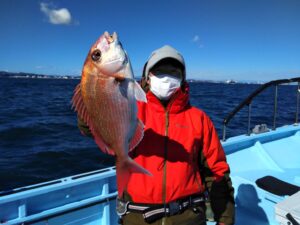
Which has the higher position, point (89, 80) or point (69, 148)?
point (89, 80)

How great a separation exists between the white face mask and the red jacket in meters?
0.04

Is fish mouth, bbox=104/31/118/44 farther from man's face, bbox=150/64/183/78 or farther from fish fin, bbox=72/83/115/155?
man's face, bbox=150/64/183/78

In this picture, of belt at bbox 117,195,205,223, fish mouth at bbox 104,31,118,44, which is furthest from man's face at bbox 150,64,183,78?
belt at bbox 117,195,205,223

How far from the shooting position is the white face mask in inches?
93.0

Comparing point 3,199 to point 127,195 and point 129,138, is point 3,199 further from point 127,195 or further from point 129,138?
point 129,138

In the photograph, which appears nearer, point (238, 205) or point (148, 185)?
point (148, 185)

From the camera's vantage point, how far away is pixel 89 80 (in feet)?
5.31

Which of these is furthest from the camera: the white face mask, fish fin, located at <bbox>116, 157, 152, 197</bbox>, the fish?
the white face mask

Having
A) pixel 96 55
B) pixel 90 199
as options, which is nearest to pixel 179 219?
pixel 96 55

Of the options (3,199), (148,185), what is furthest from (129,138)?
(3,199)

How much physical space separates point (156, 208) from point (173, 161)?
→ 1.23ft

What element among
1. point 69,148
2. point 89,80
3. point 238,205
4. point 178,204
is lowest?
Result: point 69,148

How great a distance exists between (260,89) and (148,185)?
152 inches

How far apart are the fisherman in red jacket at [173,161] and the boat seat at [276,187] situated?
5.39ft
